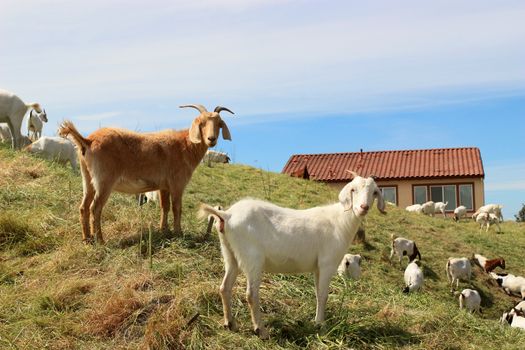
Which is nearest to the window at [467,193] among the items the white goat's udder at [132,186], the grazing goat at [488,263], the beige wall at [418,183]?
the beige wall at [418,183]

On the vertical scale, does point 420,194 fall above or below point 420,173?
below

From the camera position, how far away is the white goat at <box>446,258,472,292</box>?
615 inches

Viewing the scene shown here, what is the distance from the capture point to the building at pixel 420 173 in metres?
36.9

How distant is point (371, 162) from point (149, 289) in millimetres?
31863

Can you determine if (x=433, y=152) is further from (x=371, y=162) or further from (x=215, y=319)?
(x=215, y=319)

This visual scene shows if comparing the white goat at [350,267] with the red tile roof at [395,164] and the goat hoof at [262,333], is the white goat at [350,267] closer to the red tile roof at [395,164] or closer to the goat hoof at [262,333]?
the goat hoof at [262,333]

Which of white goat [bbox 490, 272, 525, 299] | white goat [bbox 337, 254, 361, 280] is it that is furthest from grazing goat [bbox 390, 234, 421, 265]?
white goat [bbox 337, 254, 361, 280]

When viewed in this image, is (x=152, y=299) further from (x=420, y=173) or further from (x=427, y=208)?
(x=420, y=173)

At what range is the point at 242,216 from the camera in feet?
24.9

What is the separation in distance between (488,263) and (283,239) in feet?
37.3

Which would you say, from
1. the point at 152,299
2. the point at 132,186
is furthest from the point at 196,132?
the point at 152,299

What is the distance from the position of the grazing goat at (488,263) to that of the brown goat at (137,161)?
918 cm

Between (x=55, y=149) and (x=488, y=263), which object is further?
(x=55, y=149)

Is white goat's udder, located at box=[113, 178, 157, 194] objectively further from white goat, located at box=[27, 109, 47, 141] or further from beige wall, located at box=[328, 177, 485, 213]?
beige wall, located at box=[328, 177, 485, 213]
